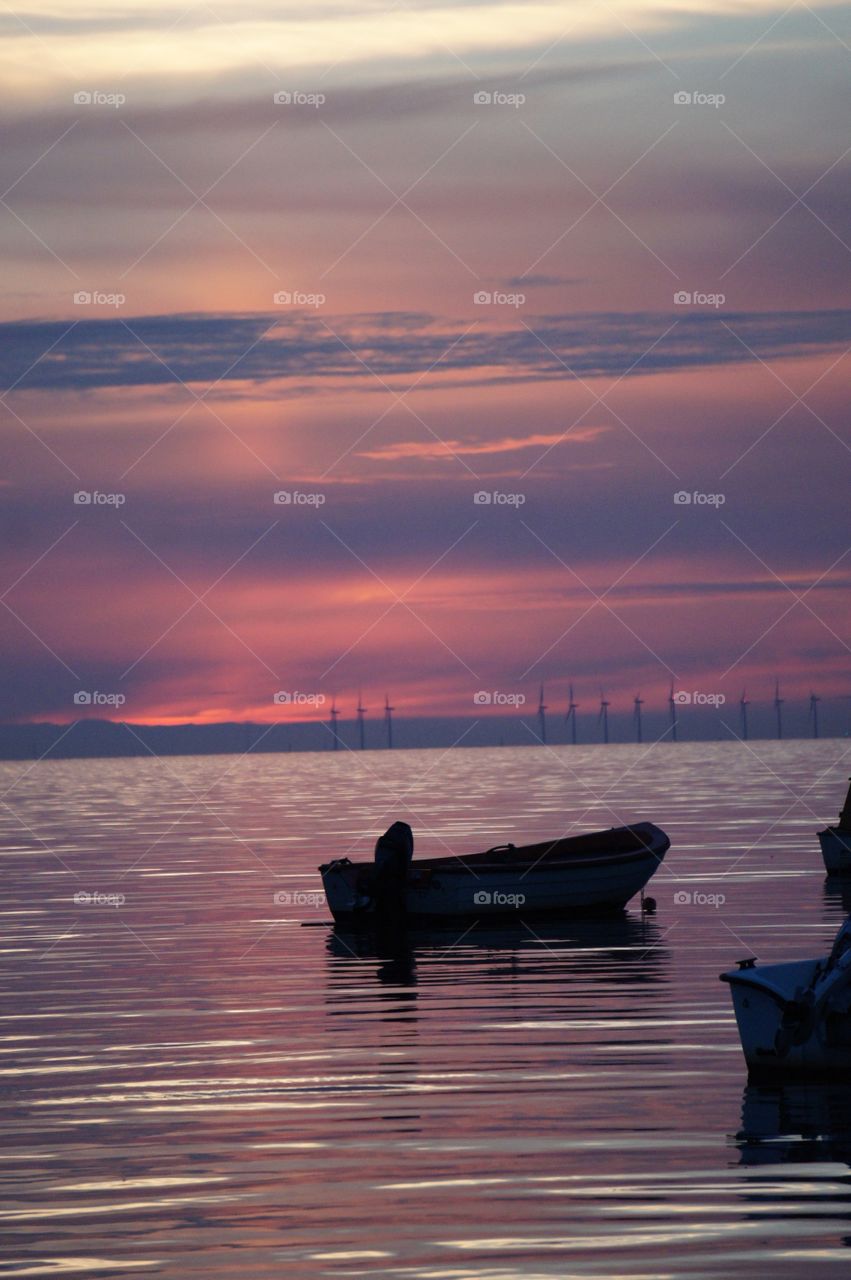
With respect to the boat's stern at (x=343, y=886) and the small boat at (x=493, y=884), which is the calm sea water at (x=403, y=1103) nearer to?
the small boat at (x=493, y=884)

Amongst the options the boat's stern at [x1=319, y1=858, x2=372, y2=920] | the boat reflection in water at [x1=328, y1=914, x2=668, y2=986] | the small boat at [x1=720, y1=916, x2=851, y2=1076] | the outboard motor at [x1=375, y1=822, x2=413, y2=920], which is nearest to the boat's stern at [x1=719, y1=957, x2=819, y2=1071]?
the small boat at [x1=720, y1=916, x2=851, y2=1076]

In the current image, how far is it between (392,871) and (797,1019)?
21.2 meters

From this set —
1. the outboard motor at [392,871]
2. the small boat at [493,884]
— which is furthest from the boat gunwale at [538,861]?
the outboard motor at [392,871]

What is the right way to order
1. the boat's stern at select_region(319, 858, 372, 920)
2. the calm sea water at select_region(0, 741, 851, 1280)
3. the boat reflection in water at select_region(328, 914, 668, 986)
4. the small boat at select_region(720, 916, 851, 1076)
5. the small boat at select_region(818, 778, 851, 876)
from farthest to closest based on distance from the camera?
the small boat at select_region(818, 778, 851, 876) < the boat's stern at select_region(319, 858, 372, 920) < the boat reflection in water at select_region(328, 914, 668, 986) < the small boat at select_region(720, 916, 851, 1076) < the calm sea water at select_region(0, 741, 851, 1280)

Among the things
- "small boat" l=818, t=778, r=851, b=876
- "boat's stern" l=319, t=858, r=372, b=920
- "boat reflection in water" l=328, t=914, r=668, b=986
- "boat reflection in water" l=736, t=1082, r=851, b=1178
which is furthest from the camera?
"small boat" l=818, t=778, r=851, b=876

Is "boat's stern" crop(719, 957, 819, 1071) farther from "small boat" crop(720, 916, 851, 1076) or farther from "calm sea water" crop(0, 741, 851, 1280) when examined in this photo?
"calm sea water" crop(0, 741, 851, 1280)

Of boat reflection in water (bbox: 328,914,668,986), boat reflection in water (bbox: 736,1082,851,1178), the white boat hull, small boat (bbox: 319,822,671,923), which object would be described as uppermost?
small boat (bbox: 319,822,671,923)

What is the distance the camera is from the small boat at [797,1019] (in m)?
19.6

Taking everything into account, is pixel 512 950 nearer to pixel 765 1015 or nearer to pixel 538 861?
pixel 538 861

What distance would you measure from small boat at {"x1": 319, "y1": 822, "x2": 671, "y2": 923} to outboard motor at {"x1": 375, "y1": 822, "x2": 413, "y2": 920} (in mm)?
22

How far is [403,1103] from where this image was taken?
1953 cm

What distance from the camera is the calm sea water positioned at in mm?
13914

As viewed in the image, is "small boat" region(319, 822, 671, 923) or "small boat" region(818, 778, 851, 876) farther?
"small boat" region(818, 778, 851, 876)

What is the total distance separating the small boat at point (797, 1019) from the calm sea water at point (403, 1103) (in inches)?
15.7
